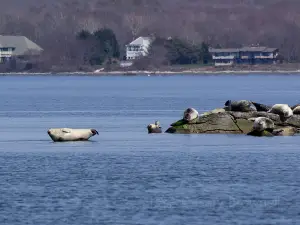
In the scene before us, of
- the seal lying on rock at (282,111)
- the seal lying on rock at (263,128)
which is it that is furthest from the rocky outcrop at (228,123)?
the seal lying on rock at (263,128)

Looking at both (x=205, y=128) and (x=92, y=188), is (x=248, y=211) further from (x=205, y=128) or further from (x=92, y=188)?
(x=205, y=128)

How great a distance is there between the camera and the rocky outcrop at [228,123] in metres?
48.6

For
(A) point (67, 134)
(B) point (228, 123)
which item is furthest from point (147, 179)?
(B) point (228, 123)

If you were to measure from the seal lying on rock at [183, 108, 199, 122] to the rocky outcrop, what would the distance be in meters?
0.21

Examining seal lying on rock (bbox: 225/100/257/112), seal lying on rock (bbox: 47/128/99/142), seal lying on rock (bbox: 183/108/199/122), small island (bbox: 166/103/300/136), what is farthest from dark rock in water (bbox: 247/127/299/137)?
seal lying on rock (bbox: 47/128/99/142)

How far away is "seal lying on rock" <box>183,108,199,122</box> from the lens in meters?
48.5

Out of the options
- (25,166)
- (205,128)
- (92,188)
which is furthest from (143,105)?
(92,188)

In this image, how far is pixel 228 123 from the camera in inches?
1925

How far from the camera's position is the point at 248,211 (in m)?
28.6

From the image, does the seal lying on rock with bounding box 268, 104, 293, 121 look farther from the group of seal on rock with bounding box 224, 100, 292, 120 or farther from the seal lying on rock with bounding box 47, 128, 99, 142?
the seal lying on rock with bounding box 47, 128, 99, 142

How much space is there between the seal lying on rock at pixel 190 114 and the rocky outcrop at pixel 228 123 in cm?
21

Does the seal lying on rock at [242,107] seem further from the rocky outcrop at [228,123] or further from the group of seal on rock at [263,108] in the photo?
the rocky outcrop at [228,123]

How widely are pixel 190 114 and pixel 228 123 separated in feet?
5.01

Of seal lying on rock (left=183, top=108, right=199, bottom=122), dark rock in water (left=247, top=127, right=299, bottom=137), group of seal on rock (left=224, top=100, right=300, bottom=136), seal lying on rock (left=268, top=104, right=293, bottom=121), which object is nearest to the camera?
group of seal on rock (left=224, top=100, right=300, bottom=136)
